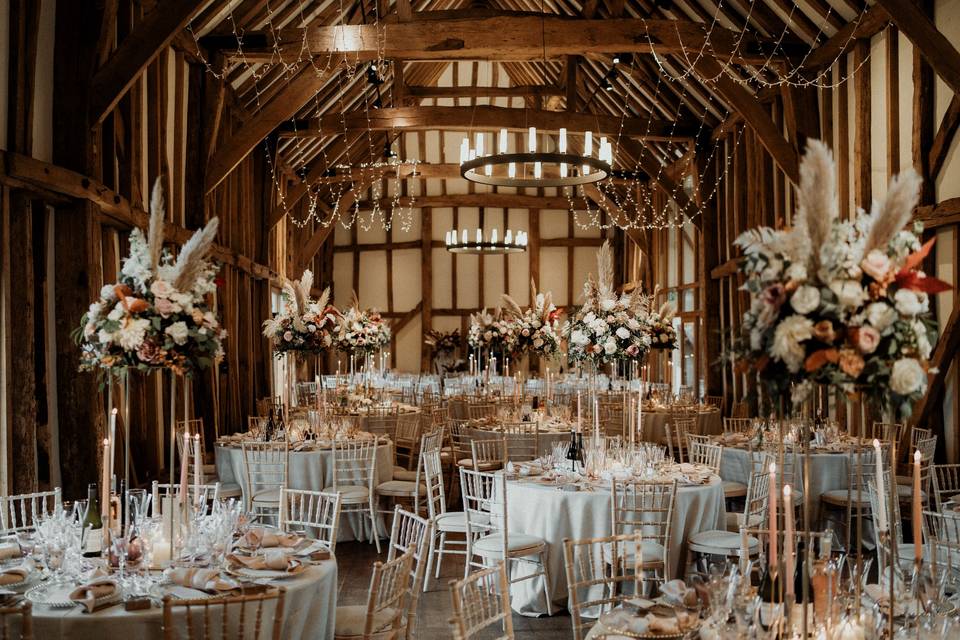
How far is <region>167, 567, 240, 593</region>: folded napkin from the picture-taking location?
3.42 metres

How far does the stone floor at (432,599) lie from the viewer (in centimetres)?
521

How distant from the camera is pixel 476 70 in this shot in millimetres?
17859

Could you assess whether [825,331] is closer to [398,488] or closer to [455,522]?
[455,522]

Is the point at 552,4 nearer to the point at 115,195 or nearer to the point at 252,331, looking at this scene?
the point at 252,331

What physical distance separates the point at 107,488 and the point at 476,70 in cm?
1548

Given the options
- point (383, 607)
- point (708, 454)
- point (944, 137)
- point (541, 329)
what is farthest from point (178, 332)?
point (541, 329)

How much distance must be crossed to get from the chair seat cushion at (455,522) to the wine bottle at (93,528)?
2.44 meters

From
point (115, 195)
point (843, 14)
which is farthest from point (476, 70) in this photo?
point (115, 195)

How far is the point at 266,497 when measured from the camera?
688cm

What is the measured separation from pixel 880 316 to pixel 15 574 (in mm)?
3405

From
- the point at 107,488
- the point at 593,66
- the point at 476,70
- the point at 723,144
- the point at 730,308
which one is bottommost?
the point at 107,488

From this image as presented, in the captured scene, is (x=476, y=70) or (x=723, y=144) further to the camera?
(x=476, y=70)

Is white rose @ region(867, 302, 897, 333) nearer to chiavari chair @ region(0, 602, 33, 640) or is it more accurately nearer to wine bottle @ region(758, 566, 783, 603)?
wine bottle @ region(758, 566, 783, 603)

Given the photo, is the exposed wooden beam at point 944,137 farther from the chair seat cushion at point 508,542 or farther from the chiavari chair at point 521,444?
the chair seat cushion at point 508,542
